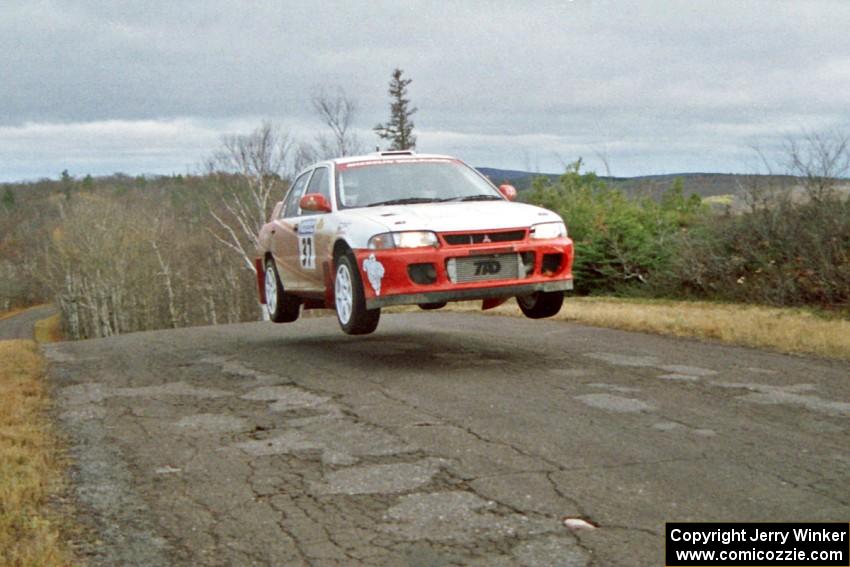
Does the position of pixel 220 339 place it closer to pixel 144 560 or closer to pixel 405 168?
pixel 405 168

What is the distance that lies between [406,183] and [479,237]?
154 cm

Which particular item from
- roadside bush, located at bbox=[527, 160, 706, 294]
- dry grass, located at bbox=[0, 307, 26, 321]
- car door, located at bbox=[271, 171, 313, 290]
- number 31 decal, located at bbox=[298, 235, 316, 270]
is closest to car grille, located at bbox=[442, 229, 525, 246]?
number 31 decal, located at bbox=[298, 235, 316, 270]

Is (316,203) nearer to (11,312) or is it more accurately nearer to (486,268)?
(486,268)

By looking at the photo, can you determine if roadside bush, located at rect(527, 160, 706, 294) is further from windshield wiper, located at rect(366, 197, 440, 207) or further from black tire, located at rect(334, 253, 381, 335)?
black tire, located at rect(334, 253, 381, 335)

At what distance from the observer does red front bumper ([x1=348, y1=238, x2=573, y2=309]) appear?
7930 millimetres

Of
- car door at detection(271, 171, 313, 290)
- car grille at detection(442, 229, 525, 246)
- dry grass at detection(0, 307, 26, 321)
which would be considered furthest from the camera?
dry grass at detection(0, 307, 26, 321)

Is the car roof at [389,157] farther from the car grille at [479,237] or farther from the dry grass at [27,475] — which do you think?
the dry grass at [27,475]

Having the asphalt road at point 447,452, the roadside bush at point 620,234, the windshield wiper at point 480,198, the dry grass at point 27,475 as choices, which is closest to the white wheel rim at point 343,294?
the asphalt road at point 447,452

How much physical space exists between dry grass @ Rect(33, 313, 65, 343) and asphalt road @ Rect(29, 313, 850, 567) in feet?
242

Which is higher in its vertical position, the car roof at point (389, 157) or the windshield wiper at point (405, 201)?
the car roof at point (389, 157)

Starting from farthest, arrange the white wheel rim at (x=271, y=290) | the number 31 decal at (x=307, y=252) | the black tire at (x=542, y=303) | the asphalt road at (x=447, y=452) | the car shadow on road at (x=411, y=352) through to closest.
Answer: the white wheel rim at (x=271, y=290)
the number 31 decal at (x=307, y=252)
the black tire at (x=542, y=303)
the car shadow on road at (x=411, y=352)
the asphalt road at (x=447, y=452)

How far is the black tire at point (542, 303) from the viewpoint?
9.01m

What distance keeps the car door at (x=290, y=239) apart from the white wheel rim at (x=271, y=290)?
0.29m

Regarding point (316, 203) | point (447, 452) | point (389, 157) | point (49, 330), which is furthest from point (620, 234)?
point (49, 330)
